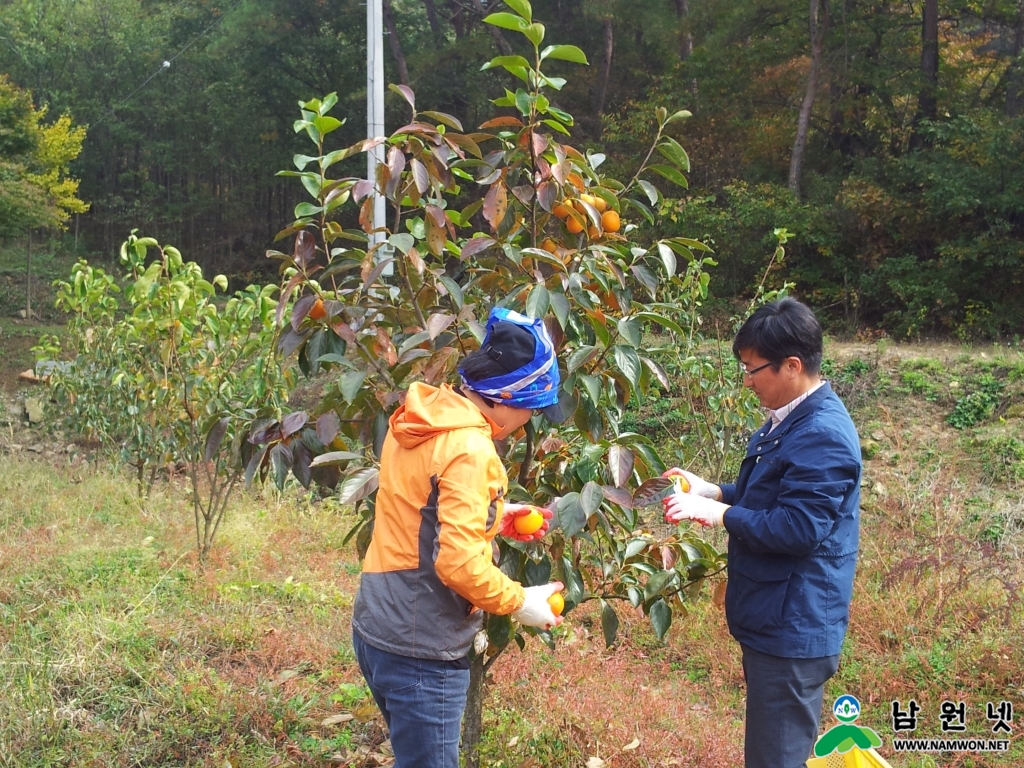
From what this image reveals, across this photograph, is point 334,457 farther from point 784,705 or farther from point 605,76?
point 605,76

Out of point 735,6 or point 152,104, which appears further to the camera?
point 152,104

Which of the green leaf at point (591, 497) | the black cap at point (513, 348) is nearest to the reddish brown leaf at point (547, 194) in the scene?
the black cap at point (513, 348)

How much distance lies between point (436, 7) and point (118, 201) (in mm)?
11314

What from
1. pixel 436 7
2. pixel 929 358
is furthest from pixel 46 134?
pixel 929 358

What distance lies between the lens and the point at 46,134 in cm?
1861

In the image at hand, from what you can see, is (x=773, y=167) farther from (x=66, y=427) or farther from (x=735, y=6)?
(x=66, y=427)

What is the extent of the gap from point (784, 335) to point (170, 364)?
409cm

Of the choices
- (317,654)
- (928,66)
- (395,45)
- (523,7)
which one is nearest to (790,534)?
(523,7)

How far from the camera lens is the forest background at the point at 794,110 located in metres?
11.0

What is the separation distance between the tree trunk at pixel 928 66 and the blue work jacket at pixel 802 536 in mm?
11760

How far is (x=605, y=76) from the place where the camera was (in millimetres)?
16344

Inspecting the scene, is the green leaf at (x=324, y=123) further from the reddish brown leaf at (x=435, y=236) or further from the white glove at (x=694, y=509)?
the white glove at (x=694, y=509)

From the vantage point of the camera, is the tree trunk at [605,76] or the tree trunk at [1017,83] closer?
the tree trunk at [1017,83]

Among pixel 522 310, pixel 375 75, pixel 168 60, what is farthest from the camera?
pixel 168 60
